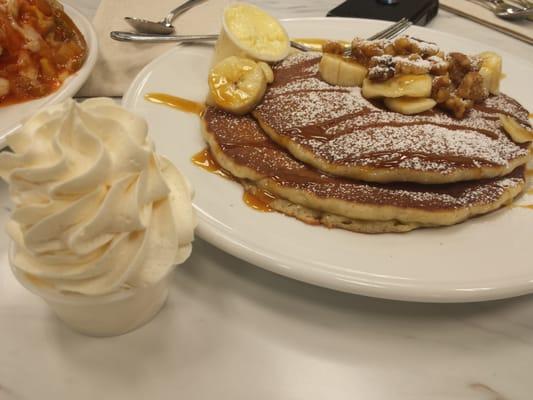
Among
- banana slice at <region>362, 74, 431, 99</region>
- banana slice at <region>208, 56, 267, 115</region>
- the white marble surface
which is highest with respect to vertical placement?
banana slice at <region>362, 74, 431, 99</region>

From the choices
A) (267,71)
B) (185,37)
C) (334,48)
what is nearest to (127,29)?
(185,37)

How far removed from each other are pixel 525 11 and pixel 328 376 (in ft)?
7.20

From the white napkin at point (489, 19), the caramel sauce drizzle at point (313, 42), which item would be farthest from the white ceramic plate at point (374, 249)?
the white napkin at point (489, 19)

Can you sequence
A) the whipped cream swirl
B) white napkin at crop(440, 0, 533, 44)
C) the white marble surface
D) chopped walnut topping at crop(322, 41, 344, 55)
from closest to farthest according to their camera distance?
the whipped cream swirl, the white marble surface, chopped walnut topping at crop(322, 41, 344, 55), white napkin at crop(440, 0, 533, 44)

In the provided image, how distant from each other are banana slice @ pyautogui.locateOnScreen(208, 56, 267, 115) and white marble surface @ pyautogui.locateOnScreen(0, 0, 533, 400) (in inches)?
18.8

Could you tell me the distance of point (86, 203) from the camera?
90cm

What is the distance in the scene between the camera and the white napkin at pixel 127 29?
6.00ft

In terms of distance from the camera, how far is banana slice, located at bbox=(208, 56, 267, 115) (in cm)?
147

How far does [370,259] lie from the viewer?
1109 millimetres

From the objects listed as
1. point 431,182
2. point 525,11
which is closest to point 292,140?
point 431,182

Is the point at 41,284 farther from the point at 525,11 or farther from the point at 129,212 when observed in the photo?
the point at 525,11

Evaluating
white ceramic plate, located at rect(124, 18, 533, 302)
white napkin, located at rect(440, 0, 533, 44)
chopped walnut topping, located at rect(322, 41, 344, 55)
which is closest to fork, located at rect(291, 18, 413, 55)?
chopped walnut topping, located at rect(322, 41, 344, 55)

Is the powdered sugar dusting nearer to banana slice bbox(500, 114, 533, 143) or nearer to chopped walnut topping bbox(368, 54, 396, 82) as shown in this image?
banana slice bbox(500, 114, 533, 143)

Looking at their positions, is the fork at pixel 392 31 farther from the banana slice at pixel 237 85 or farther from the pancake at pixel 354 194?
the pancake at pixel 354 194
